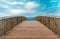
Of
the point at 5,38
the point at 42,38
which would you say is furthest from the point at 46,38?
the point at 5,38

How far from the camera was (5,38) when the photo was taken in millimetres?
11984

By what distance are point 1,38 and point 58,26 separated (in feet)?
15.0

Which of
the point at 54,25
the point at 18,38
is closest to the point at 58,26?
the point at 54,25

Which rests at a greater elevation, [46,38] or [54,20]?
[54,20]

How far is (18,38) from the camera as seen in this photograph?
12.1 metres

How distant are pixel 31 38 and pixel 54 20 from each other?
9.80 feet

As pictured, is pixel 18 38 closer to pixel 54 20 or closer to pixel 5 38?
pixel 5 38

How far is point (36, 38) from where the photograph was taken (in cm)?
1208

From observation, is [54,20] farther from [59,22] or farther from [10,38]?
[10,38]

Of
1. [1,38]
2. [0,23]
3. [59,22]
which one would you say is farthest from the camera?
[59,22]

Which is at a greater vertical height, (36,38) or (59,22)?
(59,22)

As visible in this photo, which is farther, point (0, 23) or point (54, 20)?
point (54, 20)

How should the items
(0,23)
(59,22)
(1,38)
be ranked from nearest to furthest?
(0,23) → (1,38) → (59,22)

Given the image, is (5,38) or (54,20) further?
(54,20)
